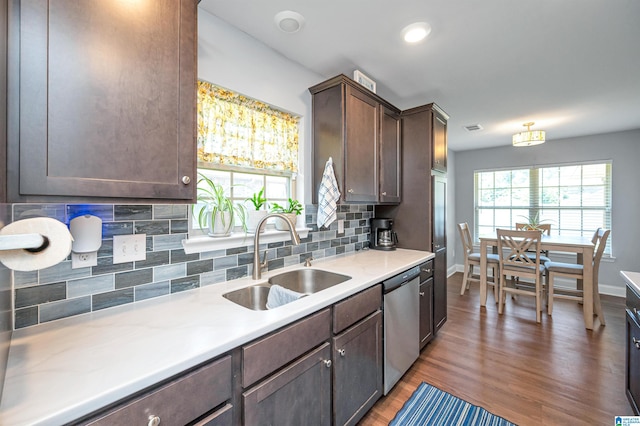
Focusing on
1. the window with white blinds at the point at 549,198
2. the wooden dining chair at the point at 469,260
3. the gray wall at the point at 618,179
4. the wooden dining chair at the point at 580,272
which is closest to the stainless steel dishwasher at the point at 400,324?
the wooden dining chair at the point at 580,272

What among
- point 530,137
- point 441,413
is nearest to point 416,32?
point 441,413

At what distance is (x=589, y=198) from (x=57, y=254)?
617 cm

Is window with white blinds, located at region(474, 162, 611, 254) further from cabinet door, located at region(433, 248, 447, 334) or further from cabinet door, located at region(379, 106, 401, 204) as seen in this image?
cabinet door, located at region(379, 106, 401, 204)

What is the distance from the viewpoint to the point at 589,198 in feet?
14.2

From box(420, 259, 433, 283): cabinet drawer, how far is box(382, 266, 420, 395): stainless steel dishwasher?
0.11m

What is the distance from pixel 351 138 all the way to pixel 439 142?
115cm

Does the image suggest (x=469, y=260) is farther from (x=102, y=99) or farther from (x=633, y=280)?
(x=102, y=99)

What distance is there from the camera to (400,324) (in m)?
1.96

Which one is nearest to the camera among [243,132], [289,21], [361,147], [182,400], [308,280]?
[182,400]

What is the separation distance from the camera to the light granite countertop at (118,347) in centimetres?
65

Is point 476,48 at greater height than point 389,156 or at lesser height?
greater

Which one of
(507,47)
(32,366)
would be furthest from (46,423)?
(507,47)

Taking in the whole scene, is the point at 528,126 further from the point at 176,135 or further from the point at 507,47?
the point at 176,135

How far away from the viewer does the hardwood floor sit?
178cm
